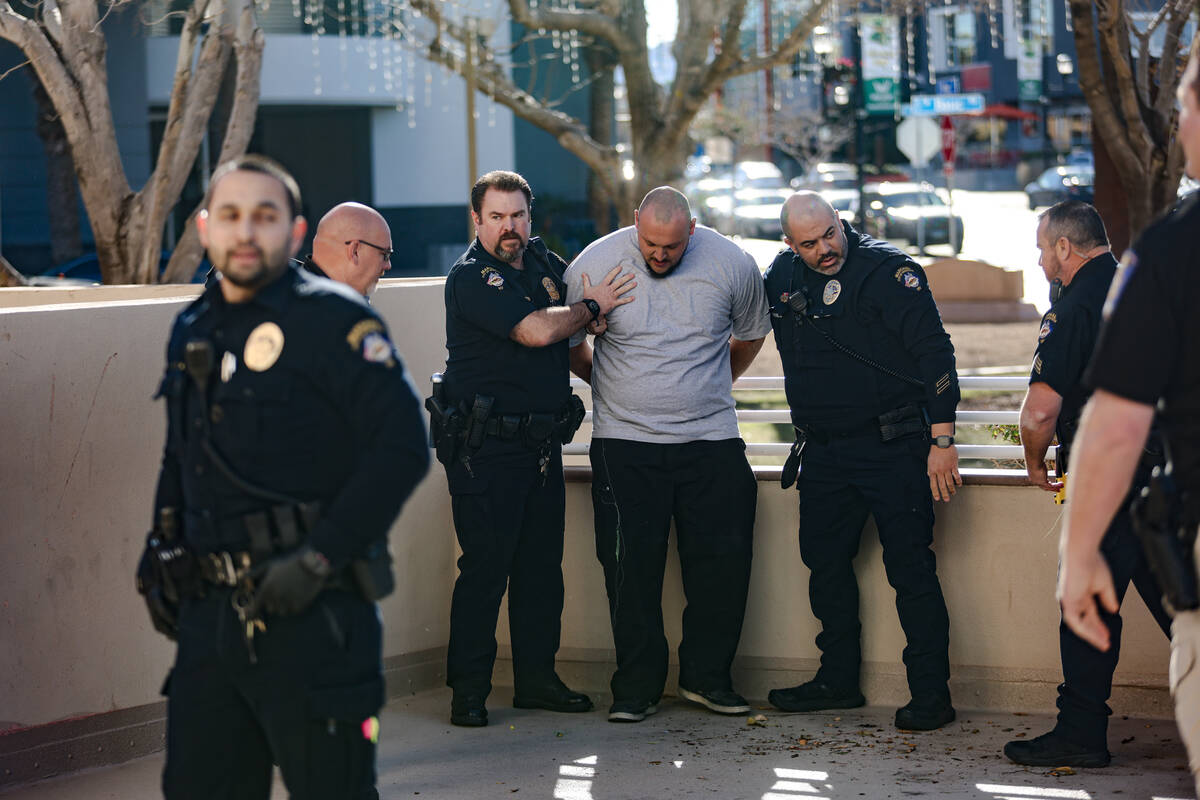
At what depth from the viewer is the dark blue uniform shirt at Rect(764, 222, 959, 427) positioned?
547 centimetres

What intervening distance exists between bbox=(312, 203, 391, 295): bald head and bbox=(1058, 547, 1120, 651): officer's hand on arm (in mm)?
2740

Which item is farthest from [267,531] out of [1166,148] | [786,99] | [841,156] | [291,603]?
[841,156]

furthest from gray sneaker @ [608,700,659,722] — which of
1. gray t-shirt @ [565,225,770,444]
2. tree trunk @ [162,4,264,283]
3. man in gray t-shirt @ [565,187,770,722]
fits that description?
tree trunk @ [162,4,264,283]

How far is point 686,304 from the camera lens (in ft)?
18.7

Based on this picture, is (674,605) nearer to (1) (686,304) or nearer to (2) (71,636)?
(1) (686,304)

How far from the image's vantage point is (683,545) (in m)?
5.82

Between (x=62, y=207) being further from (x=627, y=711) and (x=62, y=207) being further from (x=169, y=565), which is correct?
(x=169, y=565)

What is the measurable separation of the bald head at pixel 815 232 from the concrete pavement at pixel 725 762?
1.73 metres

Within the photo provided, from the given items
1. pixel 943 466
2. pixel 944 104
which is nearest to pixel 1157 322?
pixel 943 466

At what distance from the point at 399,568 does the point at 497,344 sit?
1.12m

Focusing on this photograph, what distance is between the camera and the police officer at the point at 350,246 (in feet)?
16.4

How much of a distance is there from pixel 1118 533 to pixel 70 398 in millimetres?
3368

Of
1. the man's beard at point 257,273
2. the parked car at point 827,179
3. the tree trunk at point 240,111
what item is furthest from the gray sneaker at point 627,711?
the parked car at point 827,179

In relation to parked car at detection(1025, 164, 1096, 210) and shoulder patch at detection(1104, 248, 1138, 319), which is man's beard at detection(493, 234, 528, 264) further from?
parked car at detection(1025, 164, 1096, 210)
